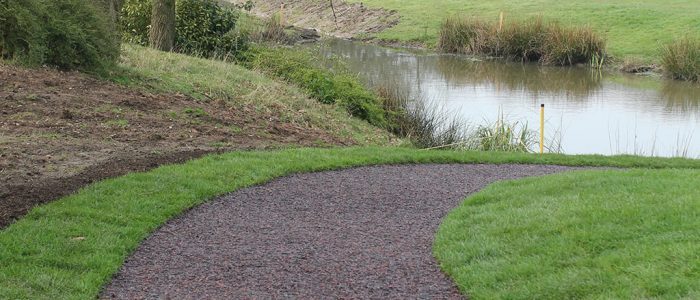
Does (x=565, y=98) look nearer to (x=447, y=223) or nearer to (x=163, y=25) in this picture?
(x=163, y=25)

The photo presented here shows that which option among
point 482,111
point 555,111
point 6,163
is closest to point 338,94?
point 482,111

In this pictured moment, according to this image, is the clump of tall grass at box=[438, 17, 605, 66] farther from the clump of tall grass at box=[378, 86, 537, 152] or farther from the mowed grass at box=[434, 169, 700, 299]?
the mowed grass at box=[434, 169, 700, 299]

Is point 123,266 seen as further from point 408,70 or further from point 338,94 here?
point 408,70

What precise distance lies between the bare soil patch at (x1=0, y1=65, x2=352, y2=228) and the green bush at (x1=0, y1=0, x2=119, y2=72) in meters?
0.54

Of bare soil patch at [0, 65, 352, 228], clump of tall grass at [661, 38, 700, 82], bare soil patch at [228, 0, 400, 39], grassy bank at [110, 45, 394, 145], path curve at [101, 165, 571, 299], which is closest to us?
path curve at [101, 165, 571, 299]

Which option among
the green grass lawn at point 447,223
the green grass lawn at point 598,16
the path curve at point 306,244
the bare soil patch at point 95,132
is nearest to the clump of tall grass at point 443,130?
the bare soil patch at point 95,132

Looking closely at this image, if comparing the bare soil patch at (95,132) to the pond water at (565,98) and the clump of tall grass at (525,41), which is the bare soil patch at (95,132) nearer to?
the pond water at (565,98)

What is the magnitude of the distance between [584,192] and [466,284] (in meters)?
3.23

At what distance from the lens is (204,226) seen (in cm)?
1003

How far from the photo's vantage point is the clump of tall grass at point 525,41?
38719 millimetres

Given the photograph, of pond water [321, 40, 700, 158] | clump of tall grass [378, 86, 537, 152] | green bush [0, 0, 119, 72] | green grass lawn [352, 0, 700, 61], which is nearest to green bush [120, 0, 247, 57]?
pond water [321, 40, 700, 158]

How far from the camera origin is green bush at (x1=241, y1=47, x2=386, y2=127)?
21.8 m

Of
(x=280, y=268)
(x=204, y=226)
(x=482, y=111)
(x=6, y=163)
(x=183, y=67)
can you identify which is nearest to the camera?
(x=280, y=268)

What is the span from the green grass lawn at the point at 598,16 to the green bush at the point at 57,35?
2545 centimetres
